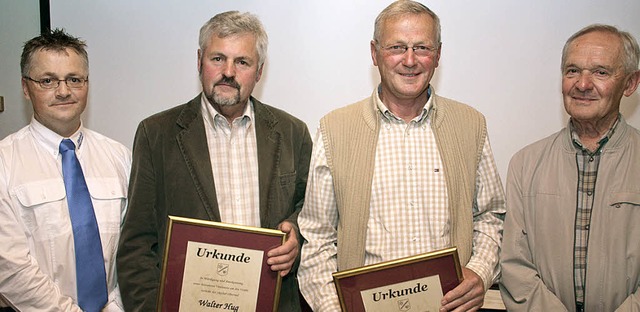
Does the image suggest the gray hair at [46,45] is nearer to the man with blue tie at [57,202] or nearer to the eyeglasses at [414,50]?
the man with blue tie at [57,202]

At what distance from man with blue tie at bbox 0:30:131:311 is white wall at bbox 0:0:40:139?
1109 mm

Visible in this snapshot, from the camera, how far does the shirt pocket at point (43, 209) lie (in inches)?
89.5

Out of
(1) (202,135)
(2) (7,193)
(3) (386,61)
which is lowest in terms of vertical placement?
(2) (7,193)

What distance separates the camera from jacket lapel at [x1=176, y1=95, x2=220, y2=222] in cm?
241

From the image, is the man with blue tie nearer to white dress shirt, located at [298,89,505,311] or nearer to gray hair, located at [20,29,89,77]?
gray hair, located at [20,29,89,77]

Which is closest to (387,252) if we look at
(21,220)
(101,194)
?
(101,194)

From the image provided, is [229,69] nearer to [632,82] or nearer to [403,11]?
[403,11]

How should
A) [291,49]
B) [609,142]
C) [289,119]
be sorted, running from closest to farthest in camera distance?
[609,142] < [289,119] < [291,49]

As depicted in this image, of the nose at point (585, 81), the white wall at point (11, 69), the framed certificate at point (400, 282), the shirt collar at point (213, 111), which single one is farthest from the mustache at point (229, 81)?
the white wall at point (11, 69)

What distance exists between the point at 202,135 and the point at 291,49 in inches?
33.9

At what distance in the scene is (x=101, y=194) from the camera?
2436 millimetres

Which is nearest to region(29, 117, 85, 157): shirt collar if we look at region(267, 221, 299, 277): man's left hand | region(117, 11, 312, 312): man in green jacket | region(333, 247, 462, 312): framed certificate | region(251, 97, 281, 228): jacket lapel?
region(117, 11, 312, 312): man in green jacket

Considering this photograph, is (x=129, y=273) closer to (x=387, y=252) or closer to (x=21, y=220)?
(x=21, y=220)

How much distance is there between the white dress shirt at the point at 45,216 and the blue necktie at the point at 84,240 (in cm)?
→ 3
